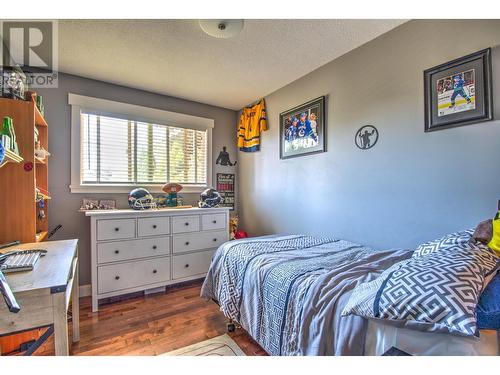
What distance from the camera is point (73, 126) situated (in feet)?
8.36

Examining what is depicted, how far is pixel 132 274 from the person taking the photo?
2.47 metres

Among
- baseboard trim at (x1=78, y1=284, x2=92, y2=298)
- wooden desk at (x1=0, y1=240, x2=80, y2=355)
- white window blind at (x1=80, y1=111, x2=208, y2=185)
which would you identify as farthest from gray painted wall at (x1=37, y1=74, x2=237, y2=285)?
wooden desk at (x1=0, y1=240, x2=80, y2=355)

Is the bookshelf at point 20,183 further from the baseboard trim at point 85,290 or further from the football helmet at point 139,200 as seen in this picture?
the baseboard trim at point 85,290

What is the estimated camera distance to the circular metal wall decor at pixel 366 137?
2031 millimetres

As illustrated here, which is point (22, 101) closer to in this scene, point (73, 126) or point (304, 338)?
point (73, 126)

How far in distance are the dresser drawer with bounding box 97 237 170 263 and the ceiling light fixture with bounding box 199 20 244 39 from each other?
2.05 metres

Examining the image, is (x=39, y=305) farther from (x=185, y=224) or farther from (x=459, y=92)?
(x=459, y=92)

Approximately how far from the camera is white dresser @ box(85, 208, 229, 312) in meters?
2.32

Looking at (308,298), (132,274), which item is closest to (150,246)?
(132,274)

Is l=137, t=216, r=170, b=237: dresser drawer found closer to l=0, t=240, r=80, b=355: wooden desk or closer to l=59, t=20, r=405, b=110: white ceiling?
l=0, t=240, r=80, b=355: wooden desk

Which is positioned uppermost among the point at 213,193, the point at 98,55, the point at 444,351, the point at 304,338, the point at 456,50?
the point at 98,55

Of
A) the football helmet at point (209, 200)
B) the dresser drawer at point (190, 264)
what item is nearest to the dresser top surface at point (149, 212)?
the football helmet at point (209, 200)

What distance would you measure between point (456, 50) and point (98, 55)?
283 cm
